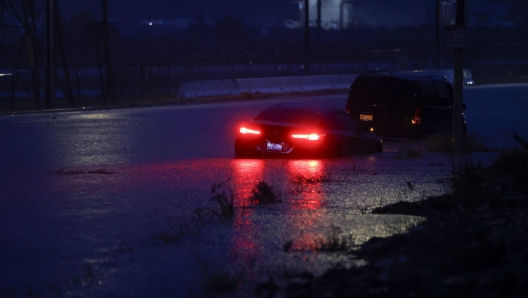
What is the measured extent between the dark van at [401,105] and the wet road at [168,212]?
118 cm

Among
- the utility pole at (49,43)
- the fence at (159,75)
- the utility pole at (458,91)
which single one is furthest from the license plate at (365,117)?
the fence at (159,75)

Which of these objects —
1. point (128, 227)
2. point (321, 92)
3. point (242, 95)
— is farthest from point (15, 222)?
point (321, 92)

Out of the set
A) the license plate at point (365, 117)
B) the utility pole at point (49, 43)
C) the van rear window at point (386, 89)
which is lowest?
the license plate at point (365, 117)

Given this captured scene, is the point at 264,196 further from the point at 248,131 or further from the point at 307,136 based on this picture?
the point at 248,131

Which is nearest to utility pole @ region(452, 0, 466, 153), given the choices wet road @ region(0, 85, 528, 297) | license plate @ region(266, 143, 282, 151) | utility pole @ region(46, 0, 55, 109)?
wet road @ region(0, 85, 528, 297)

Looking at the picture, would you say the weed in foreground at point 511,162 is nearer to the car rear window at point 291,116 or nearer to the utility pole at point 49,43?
the car rear window at point 291,116

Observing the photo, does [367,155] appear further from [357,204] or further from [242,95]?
[242,95]

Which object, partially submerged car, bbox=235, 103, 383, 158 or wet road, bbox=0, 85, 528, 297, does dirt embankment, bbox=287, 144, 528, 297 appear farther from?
partially submerged car, bbox=235, 103, 383, 158

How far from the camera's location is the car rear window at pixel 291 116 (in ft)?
48.9

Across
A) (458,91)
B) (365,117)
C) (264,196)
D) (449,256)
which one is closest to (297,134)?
(458,91)

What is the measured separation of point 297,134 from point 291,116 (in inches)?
22.4

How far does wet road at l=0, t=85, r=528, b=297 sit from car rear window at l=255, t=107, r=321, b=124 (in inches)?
35.4

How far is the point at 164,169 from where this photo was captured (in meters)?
13.7

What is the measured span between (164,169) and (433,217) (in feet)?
20.5
